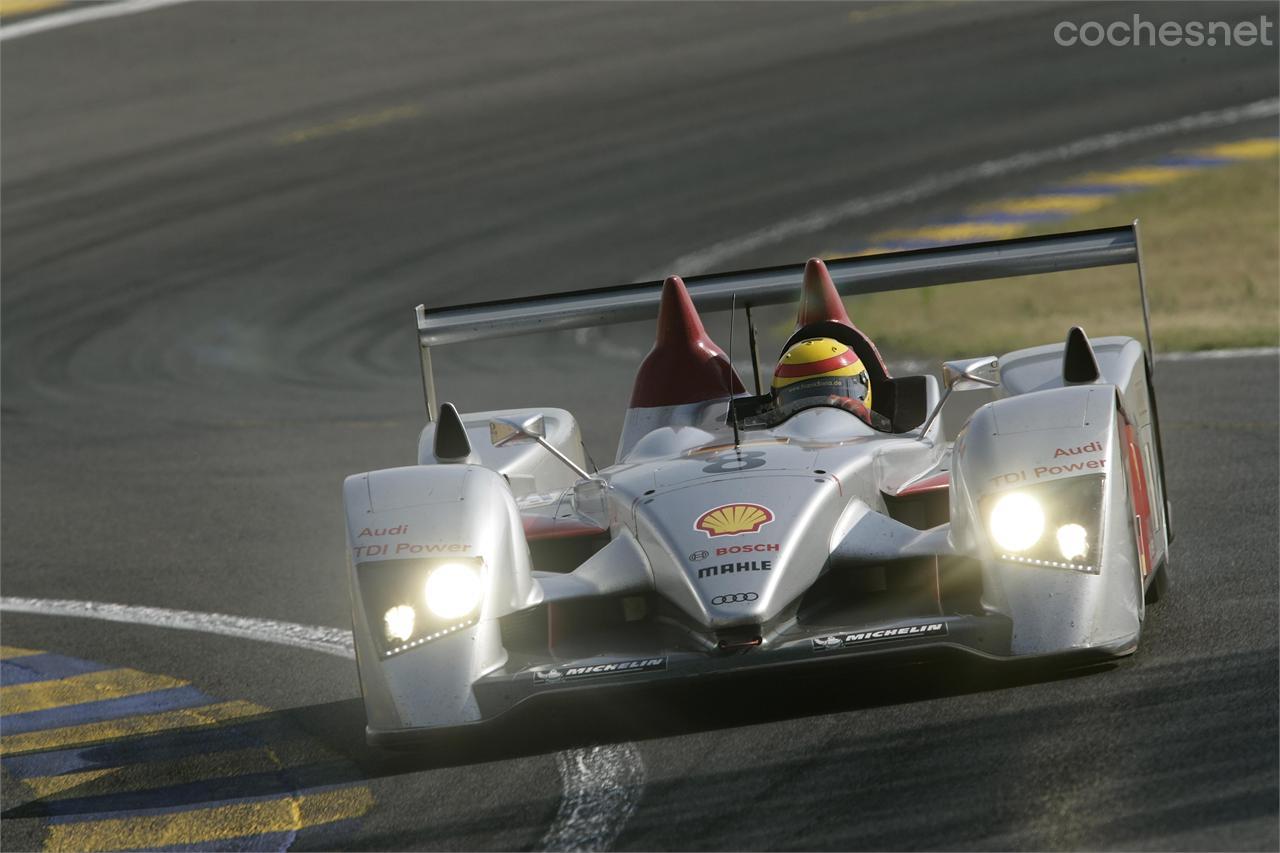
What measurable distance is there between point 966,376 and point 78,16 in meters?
28.9

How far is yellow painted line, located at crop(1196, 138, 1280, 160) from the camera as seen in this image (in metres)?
21.4

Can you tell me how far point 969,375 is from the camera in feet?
23.4

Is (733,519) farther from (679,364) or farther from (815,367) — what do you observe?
(679,364)

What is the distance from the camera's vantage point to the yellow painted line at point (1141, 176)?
20.8m

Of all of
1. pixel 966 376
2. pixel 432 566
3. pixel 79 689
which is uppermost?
pixel 966 376

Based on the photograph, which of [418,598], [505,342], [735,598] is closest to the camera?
[735,598]

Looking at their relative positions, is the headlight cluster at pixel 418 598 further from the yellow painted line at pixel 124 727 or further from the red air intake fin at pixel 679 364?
the red air intake fin at pixel 679 364

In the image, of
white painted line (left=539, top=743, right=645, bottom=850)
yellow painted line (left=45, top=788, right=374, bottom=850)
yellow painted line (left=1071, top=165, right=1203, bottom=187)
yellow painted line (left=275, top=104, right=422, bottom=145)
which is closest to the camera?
white painted line (left=539, top=743, right=645, bottom=850)

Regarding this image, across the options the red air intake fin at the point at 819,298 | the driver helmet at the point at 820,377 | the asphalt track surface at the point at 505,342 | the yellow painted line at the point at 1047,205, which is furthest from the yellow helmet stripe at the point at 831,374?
the yellow painted line at the point at 1047,205

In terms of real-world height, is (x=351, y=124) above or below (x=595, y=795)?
above

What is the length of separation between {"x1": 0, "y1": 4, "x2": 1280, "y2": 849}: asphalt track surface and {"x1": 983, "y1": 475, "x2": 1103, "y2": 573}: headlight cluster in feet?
1.38

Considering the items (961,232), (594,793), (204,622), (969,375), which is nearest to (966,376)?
(969,375)

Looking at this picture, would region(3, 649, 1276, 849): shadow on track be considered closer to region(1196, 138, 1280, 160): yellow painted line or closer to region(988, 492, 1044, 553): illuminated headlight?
region(988, 492, 1044, 553): illuminated headlight

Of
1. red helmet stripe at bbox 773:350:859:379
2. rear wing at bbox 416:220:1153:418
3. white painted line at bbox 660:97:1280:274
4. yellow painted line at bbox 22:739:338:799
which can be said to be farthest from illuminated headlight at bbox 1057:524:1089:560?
white painted line at bbox 660:97:1280:274
